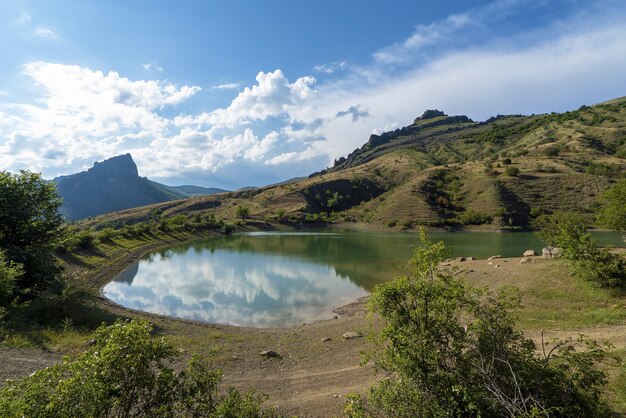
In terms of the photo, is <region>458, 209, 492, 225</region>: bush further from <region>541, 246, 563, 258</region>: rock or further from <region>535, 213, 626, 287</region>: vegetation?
<region>535, 213, 626, 287</region>: vegetation

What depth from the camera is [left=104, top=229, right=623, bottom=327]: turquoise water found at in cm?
3609

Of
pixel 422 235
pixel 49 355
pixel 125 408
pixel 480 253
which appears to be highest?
pixel 422 235

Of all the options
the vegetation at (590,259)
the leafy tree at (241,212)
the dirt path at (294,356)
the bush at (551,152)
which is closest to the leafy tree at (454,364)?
the dirt path at (294,356)

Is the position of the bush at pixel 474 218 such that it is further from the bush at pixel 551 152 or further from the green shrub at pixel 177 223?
the green shrub at pixel 177 223

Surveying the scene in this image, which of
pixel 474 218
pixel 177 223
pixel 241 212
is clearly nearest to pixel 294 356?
pixel 177 223

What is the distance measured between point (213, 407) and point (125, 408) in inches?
71.2

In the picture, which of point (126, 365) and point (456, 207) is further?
point (456, 207)

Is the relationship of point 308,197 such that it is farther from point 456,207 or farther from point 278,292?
point 278,292

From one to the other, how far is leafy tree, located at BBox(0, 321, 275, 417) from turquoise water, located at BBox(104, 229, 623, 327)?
714 inches

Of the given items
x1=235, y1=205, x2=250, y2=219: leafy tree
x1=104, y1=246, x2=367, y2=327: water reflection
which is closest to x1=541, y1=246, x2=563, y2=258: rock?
x1=104, y1=246, x2=367, y2=327: water reflection

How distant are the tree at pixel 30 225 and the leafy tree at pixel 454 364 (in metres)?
28.5

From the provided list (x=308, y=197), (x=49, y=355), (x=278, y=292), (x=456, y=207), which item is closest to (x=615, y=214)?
(x=278, y=292)

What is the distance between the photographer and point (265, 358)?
2089 centimetres

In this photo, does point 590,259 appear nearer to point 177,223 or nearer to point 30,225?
point 30,225
